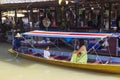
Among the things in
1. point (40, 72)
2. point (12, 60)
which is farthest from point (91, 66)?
point (12, 60)

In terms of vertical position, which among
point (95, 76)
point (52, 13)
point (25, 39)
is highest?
point (52, 13)

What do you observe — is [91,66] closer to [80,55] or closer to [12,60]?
[80,55]

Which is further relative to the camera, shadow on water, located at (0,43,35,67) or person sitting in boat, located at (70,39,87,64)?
shadow on water, located at (0,43,35,67)

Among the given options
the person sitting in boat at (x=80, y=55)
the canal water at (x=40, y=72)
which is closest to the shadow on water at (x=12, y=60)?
the canal water at (x=40, y=72)

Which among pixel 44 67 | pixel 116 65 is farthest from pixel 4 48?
pixel 116 65

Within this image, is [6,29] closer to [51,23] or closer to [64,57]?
[51,23]

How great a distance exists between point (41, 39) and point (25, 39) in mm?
997

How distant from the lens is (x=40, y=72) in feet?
42.3

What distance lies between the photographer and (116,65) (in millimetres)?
11445

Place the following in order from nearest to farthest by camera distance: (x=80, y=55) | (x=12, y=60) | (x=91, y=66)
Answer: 1. (x=91, y=66)
2. (x=80, y=55)
3. (x=12, y=60)

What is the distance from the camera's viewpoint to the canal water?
1187 cm

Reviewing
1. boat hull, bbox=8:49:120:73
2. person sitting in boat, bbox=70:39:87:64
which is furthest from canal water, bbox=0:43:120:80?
person sitting in boat, bbox=70:39:87:64

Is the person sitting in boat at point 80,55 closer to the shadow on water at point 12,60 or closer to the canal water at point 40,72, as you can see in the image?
the canal water at point 40,72

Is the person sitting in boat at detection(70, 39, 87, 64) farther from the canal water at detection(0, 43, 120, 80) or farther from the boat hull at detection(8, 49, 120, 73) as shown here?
the canal water at detection(0, 43, 120, 80)
